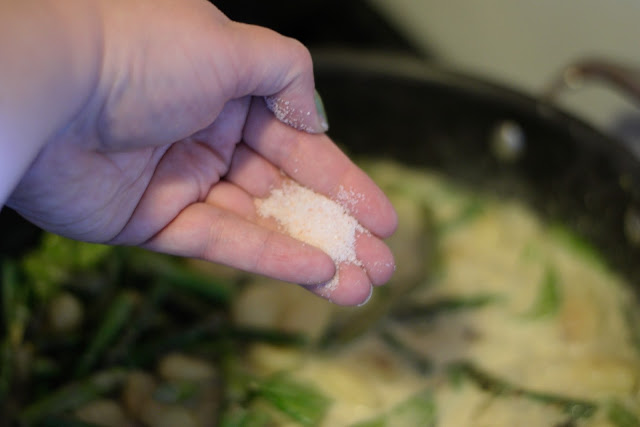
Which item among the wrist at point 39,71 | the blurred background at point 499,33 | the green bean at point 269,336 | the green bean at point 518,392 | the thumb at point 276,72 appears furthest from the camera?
the blurred background at point 499,33

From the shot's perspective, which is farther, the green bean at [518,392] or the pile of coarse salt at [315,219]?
the green bean at [518,392]

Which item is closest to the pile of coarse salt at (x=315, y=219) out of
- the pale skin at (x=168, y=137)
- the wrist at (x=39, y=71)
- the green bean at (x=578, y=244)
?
the pale skin at (x=168, y=137)

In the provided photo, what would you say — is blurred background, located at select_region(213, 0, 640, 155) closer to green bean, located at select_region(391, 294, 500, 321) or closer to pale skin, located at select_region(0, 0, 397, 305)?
green bean, located at select_region(391, 294, 500, 321)

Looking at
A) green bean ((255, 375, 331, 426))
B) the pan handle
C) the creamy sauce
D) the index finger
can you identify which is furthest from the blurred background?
green bean ((255, 375, 331, 426))

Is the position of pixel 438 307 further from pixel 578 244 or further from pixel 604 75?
pixel 604 75

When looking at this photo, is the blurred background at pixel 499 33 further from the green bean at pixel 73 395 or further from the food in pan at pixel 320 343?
the green bean at pixel 73 395

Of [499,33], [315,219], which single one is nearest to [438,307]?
[315,219]

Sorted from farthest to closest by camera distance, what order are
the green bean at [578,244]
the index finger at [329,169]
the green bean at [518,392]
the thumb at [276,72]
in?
the green bean at [578,244]
the green bean at [518,392]
the index finger at [329,169]
the thumb at [276,72]

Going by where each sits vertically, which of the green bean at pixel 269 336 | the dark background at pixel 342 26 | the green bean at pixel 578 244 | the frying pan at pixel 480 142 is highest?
the dark background at pixel 342 26
